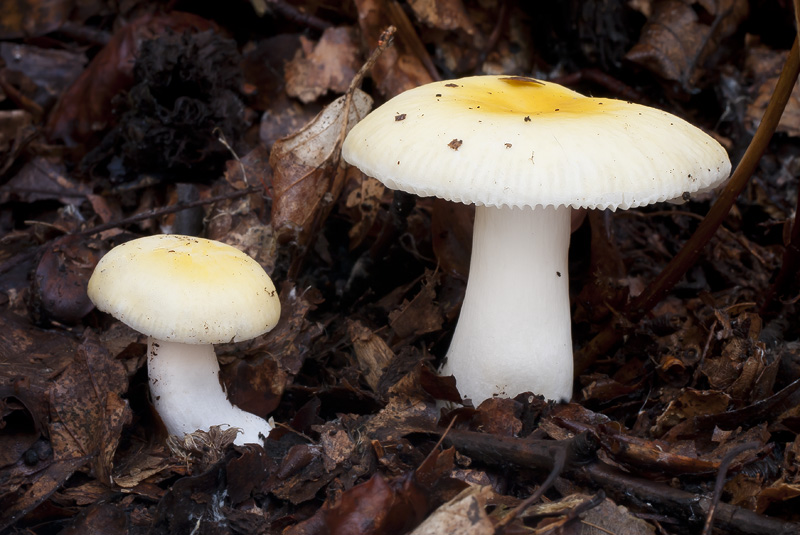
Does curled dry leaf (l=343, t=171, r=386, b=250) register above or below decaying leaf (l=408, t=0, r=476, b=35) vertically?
below

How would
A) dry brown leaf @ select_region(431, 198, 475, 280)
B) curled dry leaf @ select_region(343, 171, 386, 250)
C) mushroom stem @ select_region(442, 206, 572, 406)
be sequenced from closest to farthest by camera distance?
mushroom stem @ select_region(442, 206, 572, 406)
dry brown leaf @ select_region(431, 198, 475, 280)
curled dry leaf @ select_region(343, 171, 386, 250)

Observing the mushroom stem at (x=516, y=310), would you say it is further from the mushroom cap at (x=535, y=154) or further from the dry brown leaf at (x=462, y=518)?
the dry brown leaf at (x=462, y=518)

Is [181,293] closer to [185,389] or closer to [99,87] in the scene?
[185,389]

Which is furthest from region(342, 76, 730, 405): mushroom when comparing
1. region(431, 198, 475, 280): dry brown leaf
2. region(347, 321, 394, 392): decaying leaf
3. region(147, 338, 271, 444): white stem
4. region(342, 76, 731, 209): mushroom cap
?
region(147, 338, 271, 444): white stem

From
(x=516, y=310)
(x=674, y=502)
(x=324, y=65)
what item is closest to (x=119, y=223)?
(x=324, y=65)

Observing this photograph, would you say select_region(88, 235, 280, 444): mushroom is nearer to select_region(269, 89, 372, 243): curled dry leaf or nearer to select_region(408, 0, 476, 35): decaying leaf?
select_region(269, 89, 372, 243): curled dry leaf

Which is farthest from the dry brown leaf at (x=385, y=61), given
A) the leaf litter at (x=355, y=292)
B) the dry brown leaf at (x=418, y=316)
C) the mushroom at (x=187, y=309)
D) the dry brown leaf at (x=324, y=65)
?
the mushroom at (x=187, y=309)

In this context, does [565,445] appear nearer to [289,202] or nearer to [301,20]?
[289,202]
